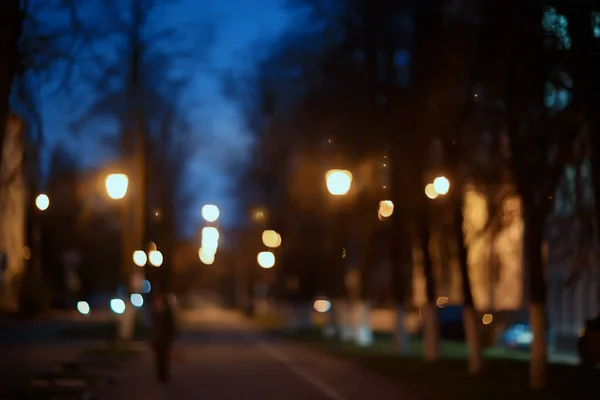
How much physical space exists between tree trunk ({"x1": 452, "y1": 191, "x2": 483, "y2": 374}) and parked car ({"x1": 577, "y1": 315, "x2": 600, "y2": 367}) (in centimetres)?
286

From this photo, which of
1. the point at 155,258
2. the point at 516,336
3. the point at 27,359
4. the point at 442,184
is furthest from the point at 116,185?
the point at 155,258

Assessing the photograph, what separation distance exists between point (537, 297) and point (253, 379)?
24.3 ft

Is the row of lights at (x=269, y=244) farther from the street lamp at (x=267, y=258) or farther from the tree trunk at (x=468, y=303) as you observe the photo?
the tree trunk at (x=468, y=303)

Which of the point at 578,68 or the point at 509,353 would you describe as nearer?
the point at 578,68

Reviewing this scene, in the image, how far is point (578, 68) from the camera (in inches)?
750

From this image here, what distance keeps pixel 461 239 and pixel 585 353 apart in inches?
175

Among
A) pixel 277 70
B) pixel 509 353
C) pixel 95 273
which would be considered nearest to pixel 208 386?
pixel 277 70

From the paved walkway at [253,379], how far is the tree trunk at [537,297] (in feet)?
8.91

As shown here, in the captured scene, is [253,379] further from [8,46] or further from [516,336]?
[516,336]

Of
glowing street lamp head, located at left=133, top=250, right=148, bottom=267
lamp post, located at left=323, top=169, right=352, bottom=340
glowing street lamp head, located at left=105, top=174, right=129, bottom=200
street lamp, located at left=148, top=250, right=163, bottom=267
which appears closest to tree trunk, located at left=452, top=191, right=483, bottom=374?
glowing street lamp head, located at left=105, top=174, right=129, bottom=200

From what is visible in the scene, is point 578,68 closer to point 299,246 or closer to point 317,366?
point 317,366

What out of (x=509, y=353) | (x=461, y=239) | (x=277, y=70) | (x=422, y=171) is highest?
(x=277, y=70)

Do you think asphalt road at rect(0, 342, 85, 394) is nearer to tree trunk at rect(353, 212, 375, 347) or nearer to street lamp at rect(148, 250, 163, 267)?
street lamp at rect(148, 250, 163, 267)

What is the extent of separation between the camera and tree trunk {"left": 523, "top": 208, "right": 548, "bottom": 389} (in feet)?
75.8
